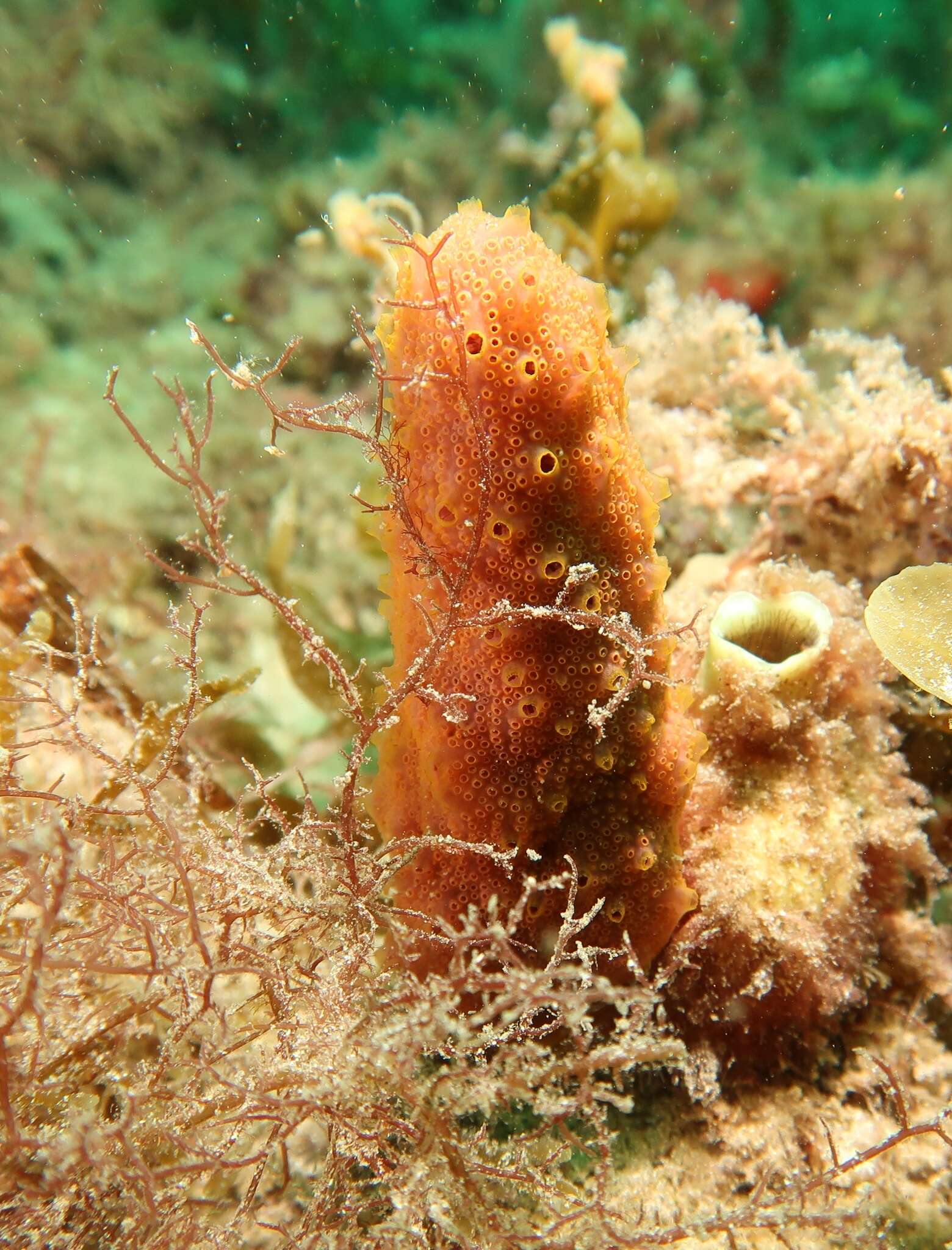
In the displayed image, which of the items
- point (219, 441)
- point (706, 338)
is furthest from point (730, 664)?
point (219, 441)

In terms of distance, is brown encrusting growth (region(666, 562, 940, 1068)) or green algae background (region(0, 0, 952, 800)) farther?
green algae background (region(0, 0, 952, 800))

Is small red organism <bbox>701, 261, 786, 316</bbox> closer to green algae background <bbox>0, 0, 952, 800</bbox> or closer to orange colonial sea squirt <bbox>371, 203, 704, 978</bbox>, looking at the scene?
green algae background <bbox>0, 0, 952, 800</bbox>

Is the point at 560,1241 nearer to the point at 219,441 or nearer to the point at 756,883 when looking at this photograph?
the point at 756,883

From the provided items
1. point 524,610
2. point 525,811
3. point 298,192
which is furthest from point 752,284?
point 525,811

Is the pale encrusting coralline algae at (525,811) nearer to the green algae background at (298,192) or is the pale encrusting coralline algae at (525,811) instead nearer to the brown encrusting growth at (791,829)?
the brown encrusting growth at (791,829)

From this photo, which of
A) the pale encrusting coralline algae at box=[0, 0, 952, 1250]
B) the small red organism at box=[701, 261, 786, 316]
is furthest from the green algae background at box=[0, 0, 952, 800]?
the pale encrusting coralline algae at box=[0, 0, 952, 1250]

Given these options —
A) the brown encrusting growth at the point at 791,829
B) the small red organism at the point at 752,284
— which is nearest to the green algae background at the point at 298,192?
the small red organism at the point at 752,284
